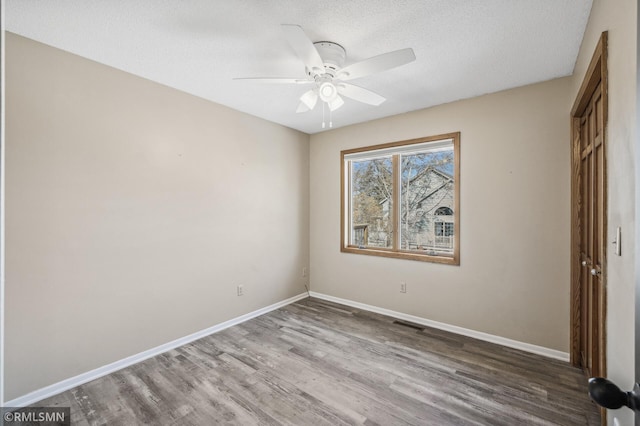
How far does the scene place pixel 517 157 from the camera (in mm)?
2908

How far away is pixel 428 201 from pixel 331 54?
6.88 feet

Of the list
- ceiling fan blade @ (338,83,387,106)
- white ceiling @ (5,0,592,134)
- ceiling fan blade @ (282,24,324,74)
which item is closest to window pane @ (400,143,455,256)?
white ceiling @ (5,0,592,134)

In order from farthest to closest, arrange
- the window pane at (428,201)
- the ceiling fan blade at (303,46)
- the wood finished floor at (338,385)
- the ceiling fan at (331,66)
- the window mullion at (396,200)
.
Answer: the window mullion at (396,200) → the window pane at (428,201) → the wood finished floor at (338,385) → the ceiling fan at (331,66) → the ceiling fan blade at (303,46)

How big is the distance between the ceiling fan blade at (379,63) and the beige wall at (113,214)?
179cm

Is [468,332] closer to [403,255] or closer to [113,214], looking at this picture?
[403,255]

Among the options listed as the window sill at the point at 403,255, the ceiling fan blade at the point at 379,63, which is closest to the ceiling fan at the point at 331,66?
the ceiling fan blade at the point at 379,63

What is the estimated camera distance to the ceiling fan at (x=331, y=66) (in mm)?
1847

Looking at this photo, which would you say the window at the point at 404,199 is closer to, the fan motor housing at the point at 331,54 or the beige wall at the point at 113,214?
the beige wall at the point at 113,214

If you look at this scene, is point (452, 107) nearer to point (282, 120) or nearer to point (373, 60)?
point (373, 60)

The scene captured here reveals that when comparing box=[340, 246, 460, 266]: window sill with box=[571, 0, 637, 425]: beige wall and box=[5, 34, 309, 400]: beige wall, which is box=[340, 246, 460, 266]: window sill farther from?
box=[571, 0, 637, 425]: beige wall

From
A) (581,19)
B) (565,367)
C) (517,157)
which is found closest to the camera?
(581,19)

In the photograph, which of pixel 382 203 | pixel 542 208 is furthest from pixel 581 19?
pixel 382 203

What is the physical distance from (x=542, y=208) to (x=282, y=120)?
9.82ft

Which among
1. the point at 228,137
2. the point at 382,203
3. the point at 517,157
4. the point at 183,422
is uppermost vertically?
the point at 228,137
